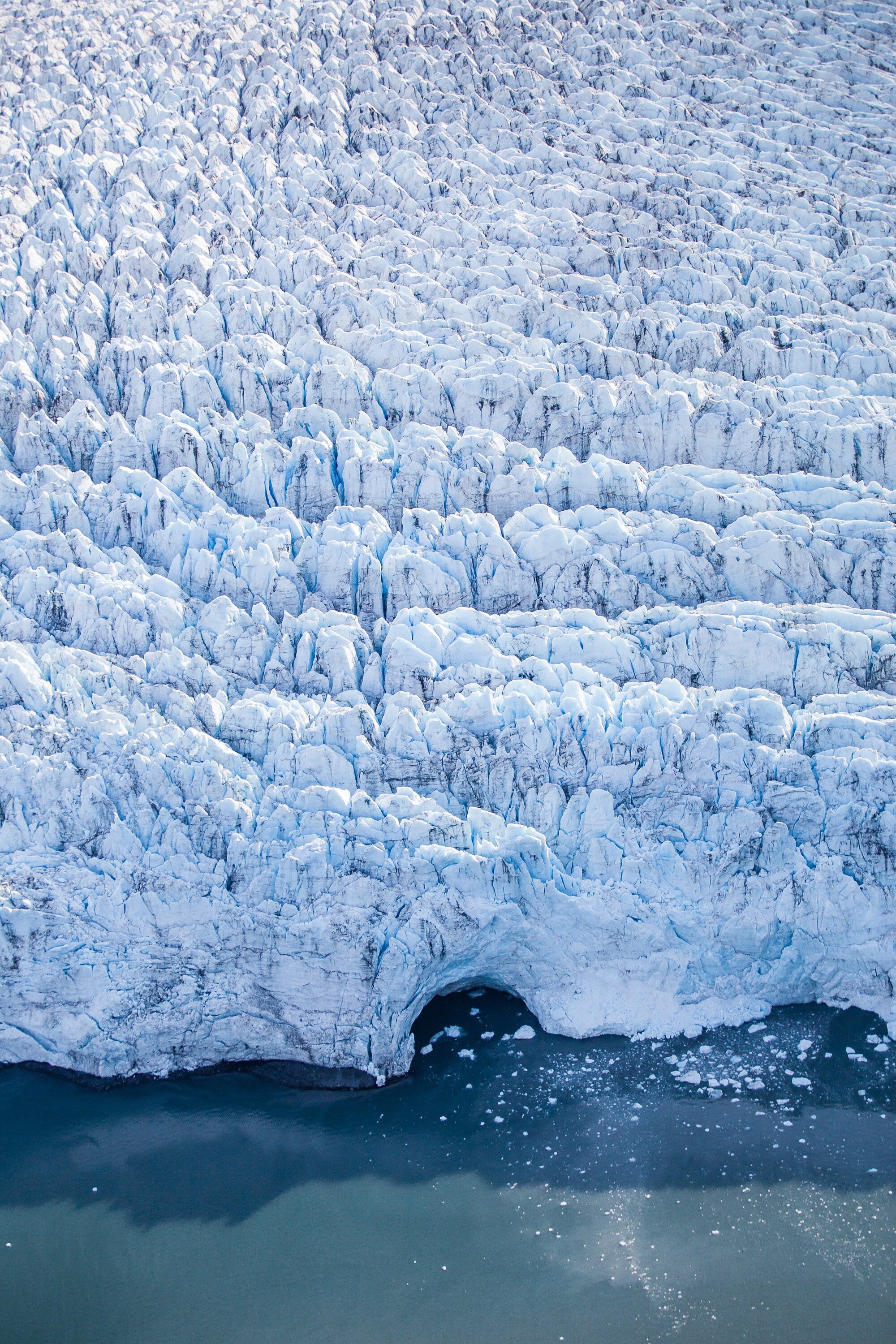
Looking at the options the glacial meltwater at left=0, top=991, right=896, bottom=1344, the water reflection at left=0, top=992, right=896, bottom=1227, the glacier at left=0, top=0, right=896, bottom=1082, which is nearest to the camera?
the glacial meltwater at left=0, top=991, right=896, bottom=1344

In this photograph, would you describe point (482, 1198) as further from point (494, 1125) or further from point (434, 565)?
point (434, 565)

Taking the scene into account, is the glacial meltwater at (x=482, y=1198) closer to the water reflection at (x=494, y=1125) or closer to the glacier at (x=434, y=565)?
the water reflection at (x=494, y=1125)

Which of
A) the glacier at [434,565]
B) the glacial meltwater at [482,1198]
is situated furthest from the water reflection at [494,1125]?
the glacier at [434,565]

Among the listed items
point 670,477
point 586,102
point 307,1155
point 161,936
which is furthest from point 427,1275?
point 586,102

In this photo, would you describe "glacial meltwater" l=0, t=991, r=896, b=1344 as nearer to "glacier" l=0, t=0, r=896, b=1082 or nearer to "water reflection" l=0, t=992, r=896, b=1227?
"water reflection" l=0, t=992, r=896, b=1227

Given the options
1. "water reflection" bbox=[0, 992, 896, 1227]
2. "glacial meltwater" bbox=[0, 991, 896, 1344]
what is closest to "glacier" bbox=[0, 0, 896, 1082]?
"water reflection" bbox=[0, 992, 896, 1227]

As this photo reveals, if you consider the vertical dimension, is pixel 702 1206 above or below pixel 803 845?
below

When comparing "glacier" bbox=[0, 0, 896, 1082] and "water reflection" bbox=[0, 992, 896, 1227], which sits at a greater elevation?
"glacier" bbox=[0, 0, 896, 1082]

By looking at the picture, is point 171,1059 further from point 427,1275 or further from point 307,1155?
point 427,1275
